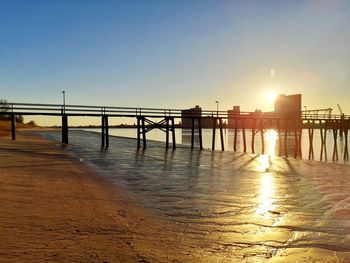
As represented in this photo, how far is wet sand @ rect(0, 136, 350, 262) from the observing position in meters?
5.32

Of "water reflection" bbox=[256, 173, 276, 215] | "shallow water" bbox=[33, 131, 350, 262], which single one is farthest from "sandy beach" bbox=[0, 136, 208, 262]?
"water reflection" bbox=[256, 173, 276, 215]

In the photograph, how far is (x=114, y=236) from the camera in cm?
621

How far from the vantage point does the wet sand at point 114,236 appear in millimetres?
5324

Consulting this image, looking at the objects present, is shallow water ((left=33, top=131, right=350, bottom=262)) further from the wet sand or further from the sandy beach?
the sandy beach

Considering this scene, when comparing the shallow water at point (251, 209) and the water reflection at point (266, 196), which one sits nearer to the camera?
the shallow water at point (251, 209)

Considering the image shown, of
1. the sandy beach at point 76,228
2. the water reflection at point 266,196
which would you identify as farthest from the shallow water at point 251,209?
the sandy beach at point 76,228

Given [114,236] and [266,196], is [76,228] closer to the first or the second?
[114,236]

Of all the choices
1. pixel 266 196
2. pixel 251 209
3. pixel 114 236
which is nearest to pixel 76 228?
pixel 114 236

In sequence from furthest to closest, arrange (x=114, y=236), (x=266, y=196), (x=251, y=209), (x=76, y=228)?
(x=266, y=196) → (x=251, y=209) → (x=76, y=228) → (x=114, y=236)

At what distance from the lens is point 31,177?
39.2 feet

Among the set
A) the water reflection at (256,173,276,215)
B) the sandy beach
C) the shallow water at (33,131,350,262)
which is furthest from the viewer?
Answer: the water reflection at (256,173,276,215)

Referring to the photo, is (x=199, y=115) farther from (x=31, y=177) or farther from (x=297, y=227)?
(x=297, y=227)

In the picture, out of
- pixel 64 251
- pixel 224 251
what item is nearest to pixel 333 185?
pixel 224 251

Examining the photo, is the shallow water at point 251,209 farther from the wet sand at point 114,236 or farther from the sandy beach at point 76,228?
the sandy beach at point 76,228
